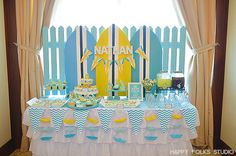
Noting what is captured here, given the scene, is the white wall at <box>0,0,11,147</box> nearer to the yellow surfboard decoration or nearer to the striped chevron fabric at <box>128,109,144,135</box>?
the yellow surfboard decoration

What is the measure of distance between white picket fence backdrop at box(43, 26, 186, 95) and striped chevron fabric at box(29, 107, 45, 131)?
1.45 ft

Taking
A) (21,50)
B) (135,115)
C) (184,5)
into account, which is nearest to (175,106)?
(135,115)

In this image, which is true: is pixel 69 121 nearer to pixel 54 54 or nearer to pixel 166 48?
pixel 54 54

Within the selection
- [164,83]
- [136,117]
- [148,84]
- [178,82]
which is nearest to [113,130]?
[136,117]

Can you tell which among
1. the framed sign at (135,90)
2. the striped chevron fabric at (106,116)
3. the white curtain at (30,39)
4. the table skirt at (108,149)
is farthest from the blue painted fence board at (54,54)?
the framed sign at (135,90)

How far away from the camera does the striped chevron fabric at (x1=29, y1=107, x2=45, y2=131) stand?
2299 millimetres

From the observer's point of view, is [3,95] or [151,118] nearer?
[151,118]

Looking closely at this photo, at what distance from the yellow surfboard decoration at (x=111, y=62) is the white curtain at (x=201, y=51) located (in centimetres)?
73

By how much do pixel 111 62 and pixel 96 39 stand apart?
32cm

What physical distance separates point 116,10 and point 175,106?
132cm

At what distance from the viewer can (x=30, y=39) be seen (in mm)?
2699

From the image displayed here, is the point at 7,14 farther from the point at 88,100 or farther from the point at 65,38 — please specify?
the point at 88,100

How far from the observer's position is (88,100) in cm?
237

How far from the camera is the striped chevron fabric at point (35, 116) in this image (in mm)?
2299
